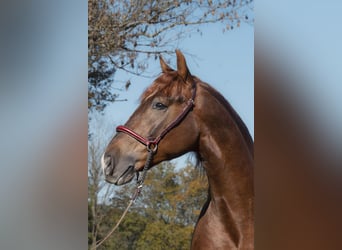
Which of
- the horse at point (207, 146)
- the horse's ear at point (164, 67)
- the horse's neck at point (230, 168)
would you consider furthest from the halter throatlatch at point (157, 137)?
the horse's ear at point (164, 67)

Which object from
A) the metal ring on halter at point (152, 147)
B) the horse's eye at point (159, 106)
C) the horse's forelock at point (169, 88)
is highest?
the horse's forelock at point (169, 88)

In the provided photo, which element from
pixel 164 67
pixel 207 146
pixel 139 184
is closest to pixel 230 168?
pixel 207 146

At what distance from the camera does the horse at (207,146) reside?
2340mm

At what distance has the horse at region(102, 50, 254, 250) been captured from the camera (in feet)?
7.68

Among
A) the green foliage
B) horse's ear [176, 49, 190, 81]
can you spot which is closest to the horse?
horse's ear [176, 49, 190, 81]

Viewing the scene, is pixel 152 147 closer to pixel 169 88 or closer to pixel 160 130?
pixel 160 130

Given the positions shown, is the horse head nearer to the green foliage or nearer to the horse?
the horse

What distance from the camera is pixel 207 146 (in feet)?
7.74

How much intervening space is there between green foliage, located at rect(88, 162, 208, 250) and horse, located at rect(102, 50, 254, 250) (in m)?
0.12

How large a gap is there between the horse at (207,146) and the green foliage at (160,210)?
0.38 ft

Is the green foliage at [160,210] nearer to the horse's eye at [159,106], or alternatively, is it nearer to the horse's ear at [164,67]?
the horse's eye at [159,106]
